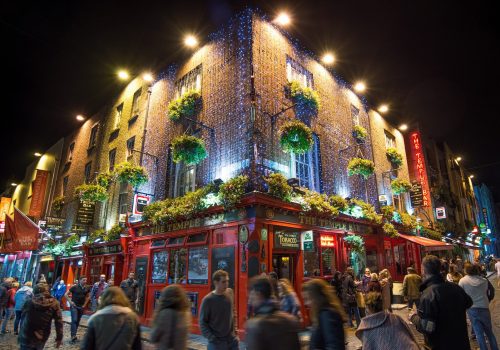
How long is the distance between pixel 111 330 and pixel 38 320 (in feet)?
9.84

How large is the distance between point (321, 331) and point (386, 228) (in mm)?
15089

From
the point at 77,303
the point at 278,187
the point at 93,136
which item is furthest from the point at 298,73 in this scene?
the point at 93,136

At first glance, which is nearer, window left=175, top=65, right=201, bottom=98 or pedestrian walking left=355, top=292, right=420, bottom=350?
pedestrian walking left=355, top=292, right=420, bottom=350

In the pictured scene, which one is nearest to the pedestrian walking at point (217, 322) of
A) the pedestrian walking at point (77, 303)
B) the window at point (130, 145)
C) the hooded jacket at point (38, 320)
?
the hooded jacket at point (38, 320)

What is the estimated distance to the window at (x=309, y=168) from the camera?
13847 millimetres

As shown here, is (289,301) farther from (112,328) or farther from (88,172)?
(88,172)

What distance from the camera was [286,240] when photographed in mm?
11578

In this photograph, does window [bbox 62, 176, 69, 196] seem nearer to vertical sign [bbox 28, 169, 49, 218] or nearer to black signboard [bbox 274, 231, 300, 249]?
vertical sign [bbox 28, 169, 49, 218]

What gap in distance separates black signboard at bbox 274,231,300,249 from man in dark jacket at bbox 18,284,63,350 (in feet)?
22.6

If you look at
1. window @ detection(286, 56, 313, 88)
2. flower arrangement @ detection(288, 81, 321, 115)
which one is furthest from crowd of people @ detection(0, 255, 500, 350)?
window @ detection(286, 56, 313, 88)

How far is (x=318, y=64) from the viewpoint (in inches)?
690

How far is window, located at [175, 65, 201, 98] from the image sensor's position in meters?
15.6

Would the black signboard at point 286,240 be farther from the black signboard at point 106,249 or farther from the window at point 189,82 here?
the black signboard at point 106,249

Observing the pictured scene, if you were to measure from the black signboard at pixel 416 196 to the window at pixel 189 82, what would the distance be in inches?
649
